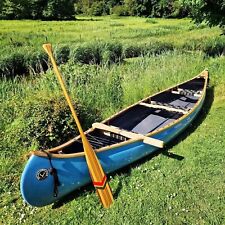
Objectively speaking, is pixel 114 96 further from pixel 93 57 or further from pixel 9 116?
pixel 93 57

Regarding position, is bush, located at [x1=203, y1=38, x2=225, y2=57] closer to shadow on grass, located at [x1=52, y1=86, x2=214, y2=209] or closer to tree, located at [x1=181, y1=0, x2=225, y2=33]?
tree, located at [x1=181, y1=0, x2=225, y2=33]

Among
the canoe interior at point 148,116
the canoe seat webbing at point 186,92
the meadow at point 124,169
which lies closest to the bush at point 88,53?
the meadow at point 124,169

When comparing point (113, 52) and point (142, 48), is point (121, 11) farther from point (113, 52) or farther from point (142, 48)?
point (113, 52)

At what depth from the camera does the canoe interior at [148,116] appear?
750 cm

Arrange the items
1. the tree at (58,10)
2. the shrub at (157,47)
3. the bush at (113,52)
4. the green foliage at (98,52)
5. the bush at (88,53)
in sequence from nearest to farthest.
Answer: the bush at (113,52) < the green foliage at (98,52) < the bush at (88,53) < the shrub at (157,47) < the tree at (58,10)

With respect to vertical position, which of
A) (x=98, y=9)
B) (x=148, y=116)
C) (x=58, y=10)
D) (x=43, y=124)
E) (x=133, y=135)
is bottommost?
(x=98, y=9)

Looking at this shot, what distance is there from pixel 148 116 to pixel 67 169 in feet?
12.6

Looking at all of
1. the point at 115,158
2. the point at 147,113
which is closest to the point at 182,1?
the point at 147,113

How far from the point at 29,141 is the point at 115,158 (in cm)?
211

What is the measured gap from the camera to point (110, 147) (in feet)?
21.6

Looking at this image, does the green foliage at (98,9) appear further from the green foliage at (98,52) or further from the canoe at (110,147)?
the canoe at (110,147)

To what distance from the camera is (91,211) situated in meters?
5.99

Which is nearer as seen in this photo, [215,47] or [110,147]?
[110,147]

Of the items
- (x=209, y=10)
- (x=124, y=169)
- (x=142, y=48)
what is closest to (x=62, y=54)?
(x=142, y=48)
